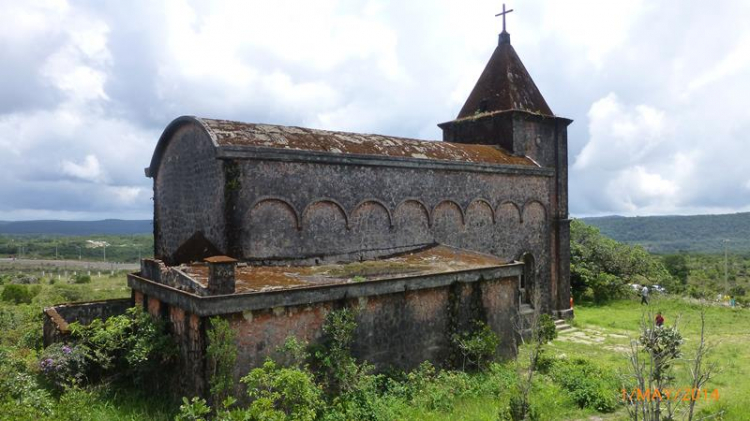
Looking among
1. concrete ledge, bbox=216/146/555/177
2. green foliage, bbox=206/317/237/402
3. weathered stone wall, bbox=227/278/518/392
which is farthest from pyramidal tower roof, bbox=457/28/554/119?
green foliage, bbox=206/317/237/402

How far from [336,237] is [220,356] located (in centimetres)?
565

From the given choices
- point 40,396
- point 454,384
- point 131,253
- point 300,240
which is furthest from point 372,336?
point 131,253

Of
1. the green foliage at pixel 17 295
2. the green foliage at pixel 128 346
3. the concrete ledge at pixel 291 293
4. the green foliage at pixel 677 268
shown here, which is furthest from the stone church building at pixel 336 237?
the green foliage at pixel 677 268

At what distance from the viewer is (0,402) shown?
764 centimetres

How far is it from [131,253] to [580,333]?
96873 millimetres

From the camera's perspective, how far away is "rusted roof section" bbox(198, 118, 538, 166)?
12352mm

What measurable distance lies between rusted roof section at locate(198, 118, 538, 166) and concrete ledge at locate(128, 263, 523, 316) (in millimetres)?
3594

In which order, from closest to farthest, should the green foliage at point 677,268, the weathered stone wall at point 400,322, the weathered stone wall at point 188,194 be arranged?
1. the weathered stone wall at point 400,322
2. the weathered stone wall at point 188,194
3. the green foliage at point 677,268

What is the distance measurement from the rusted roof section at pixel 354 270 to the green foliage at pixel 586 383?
2858mm

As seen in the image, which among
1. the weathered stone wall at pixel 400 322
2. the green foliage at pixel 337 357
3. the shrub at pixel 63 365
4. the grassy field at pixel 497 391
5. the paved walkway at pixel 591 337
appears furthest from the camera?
the paved walkway at pixel 591 337

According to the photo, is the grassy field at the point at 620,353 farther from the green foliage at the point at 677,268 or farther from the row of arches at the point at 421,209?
the green foliage at the point at 677,268

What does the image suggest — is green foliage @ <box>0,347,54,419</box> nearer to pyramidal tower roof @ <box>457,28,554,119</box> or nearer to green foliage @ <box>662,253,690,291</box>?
pyramidal tower roof @ <box>457,28,554,119</box>

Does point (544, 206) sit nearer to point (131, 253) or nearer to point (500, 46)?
point (500, 46)

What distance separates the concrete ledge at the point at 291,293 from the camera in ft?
27.7
